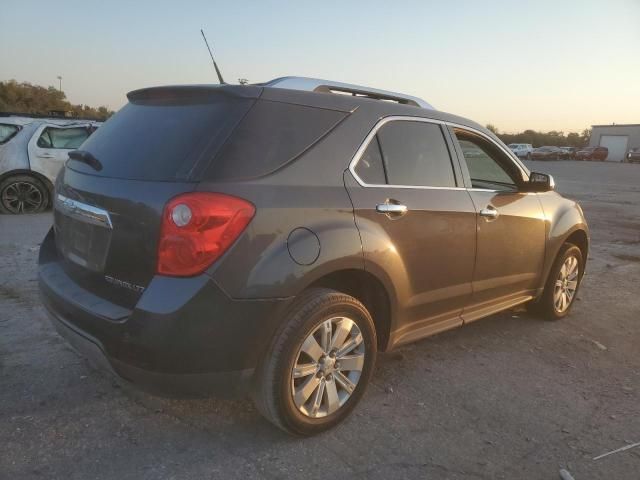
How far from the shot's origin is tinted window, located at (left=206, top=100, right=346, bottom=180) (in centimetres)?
243

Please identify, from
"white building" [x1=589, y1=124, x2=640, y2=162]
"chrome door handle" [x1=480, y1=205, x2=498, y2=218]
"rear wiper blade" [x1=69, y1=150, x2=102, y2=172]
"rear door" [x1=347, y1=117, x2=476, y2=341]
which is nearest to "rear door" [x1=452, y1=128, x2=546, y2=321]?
"chrome door handle" [x1=480, y1=205, x2=498, y2=218]

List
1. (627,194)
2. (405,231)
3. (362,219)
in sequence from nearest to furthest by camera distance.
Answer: (362,219) < (405,231) < (627,194)

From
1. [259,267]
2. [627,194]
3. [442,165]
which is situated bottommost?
[627,194]

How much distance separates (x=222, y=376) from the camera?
2418 mm

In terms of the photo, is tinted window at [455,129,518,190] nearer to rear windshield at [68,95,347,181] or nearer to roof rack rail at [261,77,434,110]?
roof rack rail at [261,77,434,110]

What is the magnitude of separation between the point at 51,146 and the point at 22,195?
99 centimetres

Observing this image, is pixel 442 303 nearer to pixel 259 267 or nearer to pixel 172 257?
pixel 259 267

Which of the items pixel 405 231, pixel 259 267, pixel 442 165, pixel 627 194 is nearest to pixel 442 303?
pixel 405 231

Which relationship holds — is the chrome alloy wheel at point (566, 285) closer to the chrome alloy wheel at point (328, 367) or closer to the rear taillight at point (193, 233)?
the chrome alloy wheel at point (328, 367)

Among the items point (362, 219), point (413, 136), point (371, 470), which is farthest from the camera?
point (413, 136)

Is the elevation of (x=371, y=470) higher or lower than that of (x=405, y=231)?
lower

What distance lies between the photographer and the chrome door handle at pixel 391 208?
2922mm

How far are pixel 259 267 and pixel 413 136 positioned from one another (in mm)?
1520

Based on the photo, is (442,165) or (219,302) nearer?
(219,302)
